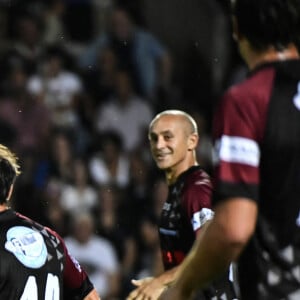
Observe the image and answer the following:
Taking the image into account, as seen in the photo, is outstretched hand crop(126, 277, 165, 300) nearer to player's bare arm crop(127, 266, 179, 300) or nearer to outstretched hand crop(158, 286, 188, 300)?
player's bare arm crop(127, 266, 179, 300)

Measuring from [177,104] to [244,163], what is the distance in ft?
31.5

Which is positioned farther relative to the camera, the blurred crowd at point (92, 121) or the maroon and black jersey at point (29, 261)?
the blurred crowd at point (92, 121)

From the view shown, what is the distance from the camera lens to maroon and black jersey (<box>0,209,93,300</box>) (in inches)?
203

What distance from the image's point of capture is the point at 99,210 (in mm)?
11734

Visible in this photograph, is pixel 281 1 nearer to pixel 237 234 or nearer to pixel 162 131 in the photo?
pixel 237 234

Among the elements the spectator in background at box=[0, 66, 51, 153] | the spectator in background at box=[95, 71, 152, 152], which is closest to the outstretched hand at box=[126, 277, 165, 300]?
the spectator in background at box=[0, 66, 51, 153]

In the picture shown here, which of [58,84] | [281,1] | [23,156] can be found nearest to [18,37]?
[58,84]

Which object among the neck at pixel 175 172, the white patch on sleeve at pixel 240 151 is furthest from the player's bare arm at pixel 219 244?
the neck at pixel 175 172

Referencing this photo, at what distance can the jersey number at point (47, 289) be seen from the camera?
17.1 feet

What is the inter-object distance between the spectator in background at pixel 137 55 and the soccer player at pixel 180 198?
6.22m

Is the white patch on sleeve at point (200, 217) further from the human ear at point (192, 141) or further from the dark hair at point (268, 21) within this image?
the dark hair at point (268, 21)

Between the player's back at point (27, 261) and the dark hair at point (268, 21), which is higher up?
the dark hair at point (268, 21)

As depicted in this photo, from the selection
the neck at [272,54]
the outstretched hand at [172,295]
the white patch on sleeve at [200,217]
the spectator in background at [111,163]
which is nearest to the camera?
the outstretched hand at [172,295]

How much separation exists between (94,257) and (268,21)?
791cm
